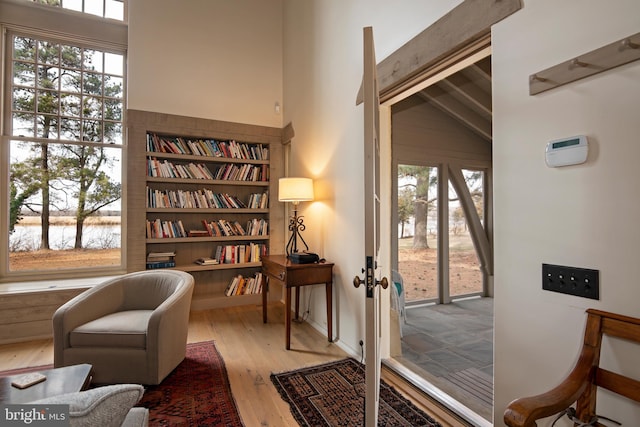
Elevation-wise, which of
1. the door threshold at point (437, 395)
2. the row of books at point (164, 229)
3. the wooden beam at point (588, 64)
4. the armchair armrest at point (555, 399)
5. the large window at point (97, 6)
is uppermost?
the large window at point (97, 6)

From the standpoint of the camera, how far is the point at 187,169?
3.90 m

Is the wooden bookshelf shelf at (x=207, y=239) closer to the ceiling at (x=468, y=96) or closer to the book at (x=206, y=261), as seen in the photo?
the book at (x=206, y=261)

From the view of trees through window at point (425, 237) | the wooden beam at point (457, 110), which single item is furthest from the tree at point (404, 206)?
the wooden beam at point (457, 110)

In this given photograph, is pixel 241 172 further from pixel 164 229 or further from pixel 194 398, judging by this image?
pixel 194 398

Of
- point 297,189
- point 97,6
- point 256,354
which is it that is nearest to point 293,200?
point 297,189

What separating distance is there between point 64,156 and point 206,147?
5.07 feet

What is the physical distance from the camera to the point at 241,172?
4152 mm

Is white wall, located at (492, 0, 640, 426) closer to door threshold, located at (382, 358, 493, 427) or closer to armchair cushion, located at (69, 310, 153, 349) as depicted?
door threshold, located at (382, 358, 493, 427)

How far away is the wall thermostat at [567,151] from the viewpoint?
1236 mm

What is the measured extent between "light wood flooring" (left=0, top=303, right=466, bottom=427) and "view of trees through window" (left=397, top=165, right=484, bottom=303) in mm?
1833

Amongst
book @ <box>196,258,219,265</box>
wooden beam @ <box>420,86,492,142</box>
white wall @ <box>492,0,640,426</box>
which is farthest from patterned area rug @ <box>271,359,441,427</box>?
wooden beam @ <box>420,86,492,142</box>

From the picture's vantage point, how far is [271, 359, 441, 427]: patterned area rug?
5.99ft

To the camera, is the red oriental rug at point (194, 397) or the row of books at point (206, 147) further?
the row of books at point (206, 147)

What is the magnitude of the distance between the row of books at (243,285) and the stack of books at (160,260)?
75cm
